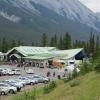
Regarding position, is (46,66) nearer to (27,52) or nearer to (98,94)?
(27,52)

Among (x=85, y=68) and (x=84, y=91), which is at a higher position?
(x=85, y=68)

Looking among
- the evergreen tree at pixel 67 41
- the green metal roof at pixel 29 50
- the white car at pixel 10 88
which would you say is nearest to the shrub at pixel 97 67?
the white car at pixel 10 88

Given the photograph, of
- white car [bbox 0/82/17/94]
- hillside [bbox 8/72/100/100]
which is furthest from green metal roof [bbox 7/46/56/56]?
hillside [bbox 8/72/100/100]

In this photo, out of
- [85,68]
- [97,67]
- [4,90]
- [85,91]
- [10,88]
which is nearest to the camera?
[85,91]

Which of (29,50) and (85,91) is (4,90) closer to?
(85,91)

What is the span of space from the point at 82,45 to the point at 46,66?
144ft

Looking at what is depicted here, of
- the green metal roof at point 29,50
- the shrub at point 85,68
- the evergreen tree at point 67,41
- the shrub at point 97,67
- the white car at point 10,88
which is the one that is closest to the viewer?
the shrub at point 97,67

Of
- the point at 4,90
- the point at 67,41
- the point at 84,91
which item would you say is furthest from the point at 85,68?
the point at 67,41

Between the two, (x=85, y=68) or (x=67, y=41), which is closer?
(x=85, y=68)

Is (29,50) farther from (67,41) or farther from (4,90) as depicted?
(4,90)

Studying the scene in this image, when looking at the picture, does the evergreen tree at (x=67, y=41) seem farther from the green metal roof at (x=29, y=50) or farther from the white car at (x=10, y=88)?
the white car at (x=10, y=88)

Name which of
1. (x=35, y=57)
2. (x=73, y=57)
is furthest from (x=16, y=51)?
(x=73, y=57)

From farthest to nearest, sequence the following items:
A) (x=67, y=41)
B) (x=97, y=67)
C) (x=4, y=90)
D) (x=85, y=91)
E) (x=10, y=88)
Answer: (x=67, y=41) → (x=10, y=88) → (x=4, y=90) → (x=97, y=67) → (x=85, y=91)

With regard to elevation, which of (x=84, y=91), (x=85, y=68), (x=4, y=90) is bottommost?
(x=4, y=90)
